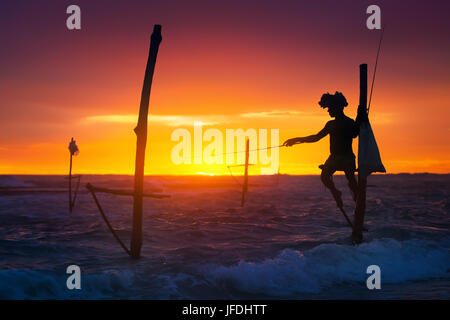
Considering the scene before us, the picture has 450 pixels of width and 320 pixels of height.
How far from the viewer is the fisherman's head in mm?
9594

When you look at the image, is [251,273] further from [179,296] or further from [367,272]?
[367,272]

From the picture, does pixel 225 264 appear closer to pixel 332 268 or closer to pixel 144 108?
pixel 332 268

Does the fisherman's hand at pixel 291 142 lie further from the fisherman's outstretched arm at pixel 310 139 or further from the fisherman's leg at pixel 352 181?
the fisherman's leg at pixel 352 181

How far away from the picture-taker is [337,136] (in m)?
9.67

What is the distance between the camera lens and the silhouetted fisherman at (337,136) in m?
9.61

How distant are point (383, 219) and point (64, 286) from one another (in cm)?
1947

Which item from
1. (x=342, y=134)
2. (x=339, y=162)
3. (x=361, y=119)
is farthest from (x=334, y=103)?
(x=339, y=162)

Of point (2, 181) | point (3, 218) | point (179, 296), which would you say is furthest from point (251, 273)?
point (2, 181)

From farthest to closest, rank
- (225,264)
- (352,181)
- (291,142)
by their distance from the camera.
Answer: (225,264) < (352,181) < (291,142)

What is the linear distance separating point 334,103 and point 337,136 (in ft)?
2.53

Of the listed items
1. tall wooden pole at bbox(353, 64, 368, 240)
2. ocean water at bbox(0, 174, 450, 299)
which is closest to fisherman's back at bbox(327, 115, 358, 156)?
tall wooden pole at bbox(353, 64, 368, 240)

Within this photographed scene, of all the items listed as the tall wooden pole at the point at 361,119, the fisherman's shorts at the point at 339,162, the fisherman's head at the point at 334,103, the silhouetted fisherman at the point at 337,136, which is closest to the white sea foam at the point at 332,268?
the tall wooden pole at the point at 361,119

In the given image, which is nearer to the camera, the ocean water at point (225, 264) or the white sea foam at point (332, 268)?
the ocean water at point (225, 264)

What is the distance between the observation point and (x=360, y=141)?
391 inches
